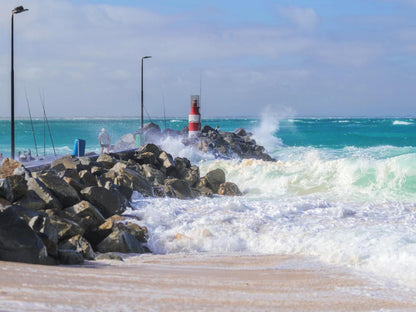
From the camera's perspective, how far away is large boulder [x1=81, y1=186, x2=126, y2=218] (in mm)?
8820

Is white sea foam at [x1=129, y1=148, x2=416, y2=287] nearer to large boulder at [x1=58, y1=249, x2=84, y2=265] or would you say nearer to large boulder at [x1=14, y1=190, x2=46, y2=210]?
large boulder at [x1=14, y1=190, x2=46, y2=210]

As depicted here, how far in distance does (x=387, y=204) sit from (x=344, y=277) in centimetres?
538

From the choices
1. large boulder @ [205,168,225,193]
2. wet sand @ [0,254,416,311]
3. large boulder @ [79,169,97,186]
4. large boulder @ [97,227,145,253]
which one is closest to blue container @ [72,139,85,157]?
large boulder @ [205,168,225,193]

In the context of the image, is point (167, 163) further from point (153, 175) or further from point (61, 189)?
point (61, 189)

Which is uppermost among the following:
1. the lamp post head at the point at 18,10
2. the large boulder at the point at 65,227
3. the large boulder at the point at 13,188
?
the lamp post head at the point at 18,10

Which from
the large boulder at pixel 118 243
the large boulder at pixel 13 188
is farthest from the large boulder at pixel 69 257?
the large boulder at pixel 13 188

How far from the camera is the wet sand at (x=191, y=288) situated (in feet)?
13.8

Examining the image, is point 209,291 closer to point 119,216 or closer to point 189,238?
point 189,238

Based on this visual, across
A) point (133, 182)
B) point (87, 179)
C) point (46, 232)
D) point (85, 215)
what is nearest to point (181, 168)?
point (133, 182)

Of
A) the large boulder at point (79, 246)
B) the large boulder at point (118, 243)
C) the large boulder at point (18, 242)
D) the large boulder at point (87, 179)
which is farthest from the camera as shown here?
the large boulder at point (87, 179)

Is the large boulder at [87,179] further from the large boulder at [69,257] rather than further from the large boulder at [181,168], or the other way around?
the large boulder at [181,168]

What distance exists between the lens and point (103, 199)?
8.94 metres

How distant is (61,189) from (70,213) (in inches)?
35.7

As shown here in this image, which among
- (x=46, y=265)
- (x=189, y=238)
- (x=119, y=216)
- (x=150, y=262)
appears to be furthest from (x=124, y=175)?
(x=46, y=265)
